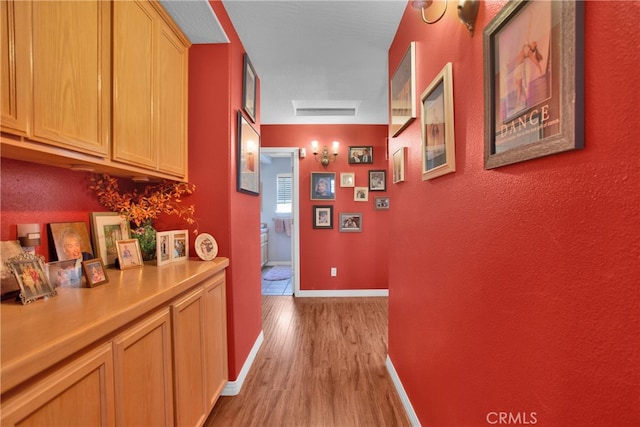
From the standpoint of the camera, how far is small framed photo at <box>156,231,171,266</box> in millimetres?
1519

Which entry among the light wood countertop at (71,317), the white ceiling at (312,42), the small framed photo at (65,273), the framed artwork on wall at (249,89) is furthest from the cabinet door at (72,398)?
the framed artwork on wall at (249,89)

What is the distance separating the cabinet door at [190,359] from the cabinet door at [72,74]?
2.59ft

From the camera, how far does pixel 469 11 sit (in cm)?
94

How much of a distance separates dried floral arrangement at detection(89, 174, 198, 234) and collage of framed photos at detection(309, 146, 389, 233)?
2.38 m

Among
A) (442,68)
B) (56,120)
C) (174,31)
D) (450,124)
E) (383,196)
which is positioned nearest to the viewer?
(56,120)

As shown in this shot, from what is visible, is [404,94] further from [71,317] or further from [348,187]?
[348,187]

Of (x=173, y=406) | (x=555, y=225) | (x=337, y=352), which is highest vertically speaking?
(x=555, y=225)

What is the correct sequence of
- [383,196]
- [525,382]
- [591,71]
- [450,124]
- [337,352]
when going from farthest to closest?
[383,196] < [337,352] < [450,124] < [525,382] < [591,71]

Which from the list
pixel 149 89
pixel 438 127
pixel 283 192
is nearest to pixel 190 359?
pixel 149 89

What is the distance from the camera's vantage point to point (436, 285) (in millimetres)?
1305

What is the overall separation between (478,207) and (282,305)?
10.6ft

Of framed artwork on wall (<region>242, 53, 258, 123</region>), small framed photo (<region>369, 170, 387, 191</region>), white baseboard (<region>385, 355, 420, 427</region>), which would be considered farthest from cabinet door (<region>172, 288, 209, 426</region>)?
small framed photo (<region>369, 170, 387, 191</region>)

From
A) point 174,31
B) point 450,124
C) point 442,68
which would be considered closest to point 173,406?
point 450,124

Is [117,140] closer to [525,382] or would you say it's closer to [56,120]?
[56,120]
